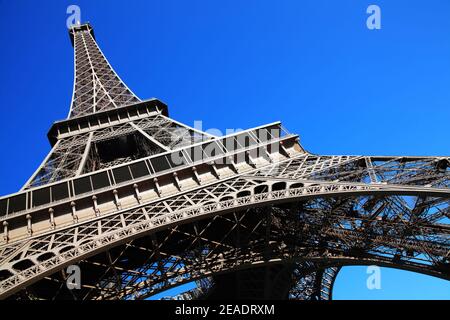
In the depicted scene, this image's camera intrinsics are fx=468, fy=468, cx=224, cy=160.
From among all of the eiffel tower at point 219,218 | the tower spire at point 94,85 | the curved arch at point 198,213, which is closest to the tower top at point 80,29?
the tower spire at point 94,85

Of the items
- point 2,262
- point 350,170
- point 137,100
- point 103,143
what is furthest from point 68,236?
point 137,100

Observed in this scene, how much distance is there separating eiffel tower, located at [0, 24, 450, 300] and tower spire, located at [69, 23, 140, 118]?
12.7 m

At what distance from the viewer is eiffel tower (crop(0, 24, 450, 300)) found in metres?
15.6

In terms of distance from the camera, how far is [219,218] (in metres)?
19.6

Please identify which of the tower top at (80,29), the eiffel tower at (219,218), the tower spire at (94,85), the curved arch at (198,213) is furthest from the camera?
the tower top at (80,29)

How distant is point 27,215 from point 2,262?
308cm

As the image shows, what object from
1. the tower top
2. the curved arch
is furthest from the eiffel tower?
the tower top

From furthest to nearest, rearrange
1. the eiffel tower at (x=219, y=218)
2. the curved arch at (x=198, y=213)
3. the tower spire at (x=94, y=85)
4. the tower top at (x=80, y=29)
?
the tower top at (x=80, y=29), the tower spire at (x=94, y=85), the eiffel tower at (x=219, y=218), the curved arch at (x=198, y=213)

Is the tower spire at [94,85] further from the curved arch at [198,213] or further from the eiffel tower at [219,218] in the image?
the curved arch at [198,213]

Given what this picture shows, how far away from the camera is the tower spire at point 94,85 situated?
35781mm

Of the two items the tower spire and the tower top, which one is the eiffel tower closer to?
the tower spire

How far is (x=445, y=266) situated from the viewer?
48.8 feet

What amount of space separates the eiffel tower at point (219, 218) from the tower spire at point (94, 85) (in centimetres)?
1268
